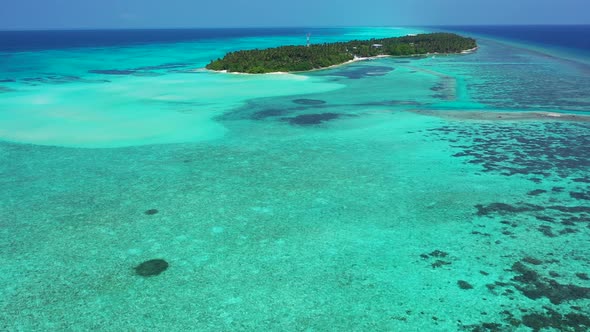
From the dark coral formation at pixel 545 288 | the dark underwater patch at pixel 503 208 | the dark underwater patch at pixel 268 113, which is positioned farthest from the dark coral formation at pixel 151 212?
the dark underwater patch at pixel 268 113

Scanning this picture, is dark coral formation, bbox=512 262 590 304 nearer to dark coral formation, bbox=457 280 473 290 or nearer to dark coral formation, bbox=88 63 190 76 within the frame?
dark coral formation, bbox=457 280 473 290

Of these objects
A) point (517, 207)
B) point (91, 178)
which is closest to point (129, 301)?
point (91, 178)

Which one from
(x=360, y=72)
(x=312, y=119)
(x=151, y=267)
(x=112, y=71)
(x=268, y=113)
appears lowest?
(x=151, y=267)

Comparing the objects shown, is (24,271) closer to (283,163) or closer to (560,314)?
(283,163)

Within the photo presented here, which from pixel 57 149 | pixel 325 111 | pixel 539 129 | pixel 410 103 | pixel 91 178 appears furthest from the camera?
pixel 410 103

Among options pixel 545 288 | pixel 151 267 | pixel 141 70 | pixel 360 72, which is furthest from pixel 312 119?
pixel 141 70

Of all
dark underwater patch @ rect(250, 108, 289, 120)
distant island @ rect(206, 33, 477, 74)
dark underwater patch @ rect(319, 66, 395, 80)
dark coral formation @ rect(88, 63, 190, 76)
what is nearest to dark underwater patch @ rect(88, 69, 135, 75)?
dark coral formation @ rect(88, 63, 190, 76)

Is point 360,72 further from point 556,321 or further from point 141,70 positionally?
point 556,321
